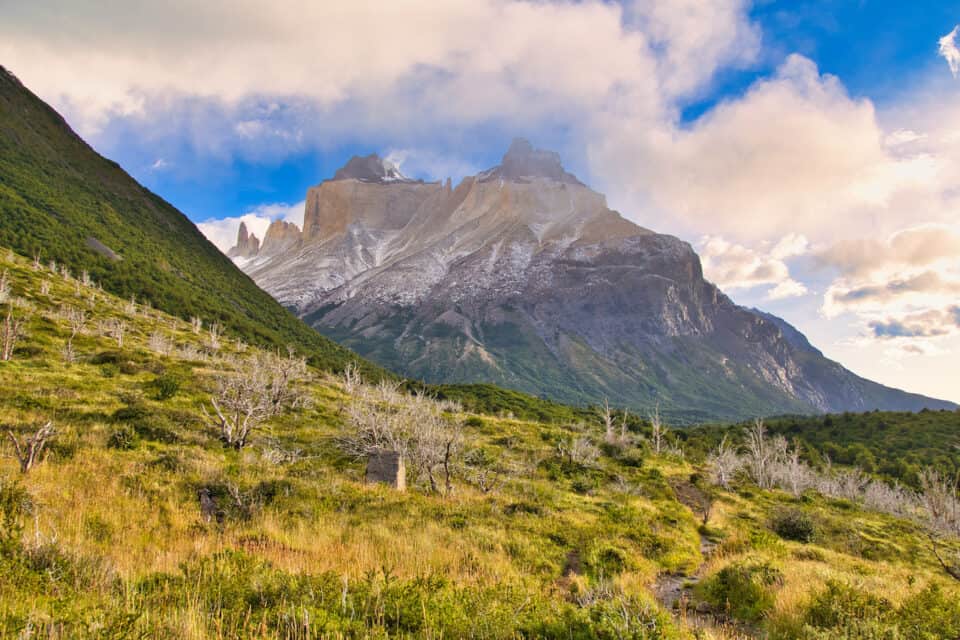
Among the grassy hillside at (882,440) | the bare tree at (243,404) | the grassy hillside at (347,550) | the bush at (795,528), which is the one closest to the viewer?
the grassy hillside at (347,550)

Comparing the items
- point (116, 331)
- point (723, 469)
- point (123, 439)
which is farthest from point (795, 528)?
point (116, 331)

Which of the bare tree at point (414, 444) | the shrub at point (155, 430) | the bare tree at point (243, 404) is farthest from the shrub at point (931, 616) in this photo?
the shrub at point (155, 430)

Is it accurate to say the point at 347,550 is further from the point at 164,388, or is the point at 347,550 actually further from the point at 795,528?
the point at 795,528

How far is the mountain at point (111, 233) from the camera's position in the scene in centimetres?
9356

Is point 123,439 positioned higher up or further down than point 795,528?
higher up

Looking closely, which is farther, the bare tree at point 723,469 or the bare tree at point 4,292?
the bare tree at point 4,292

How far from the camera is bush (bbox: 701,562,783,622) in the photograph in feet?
30.5

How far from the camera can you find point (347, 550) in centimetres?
980

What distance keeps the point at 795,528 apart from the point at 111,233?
500ft

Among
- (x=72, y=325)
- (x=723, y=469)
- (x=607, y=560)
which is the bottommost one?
(x=723, y=469)

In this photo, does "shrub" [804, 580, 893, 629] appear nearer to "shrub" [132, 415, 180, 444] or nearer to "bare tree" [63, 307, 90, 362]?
"shrub" [132, 415, 180, 444]

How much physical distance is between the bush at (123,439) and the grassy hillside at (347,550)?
0.10 meters

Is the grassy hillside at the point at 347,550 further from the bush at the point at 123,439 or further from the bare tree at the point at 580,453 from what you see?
the bare tree at the point at 580,453

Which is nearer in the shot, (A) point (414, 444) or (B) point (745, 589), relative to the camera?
(B) point (745, 589)
